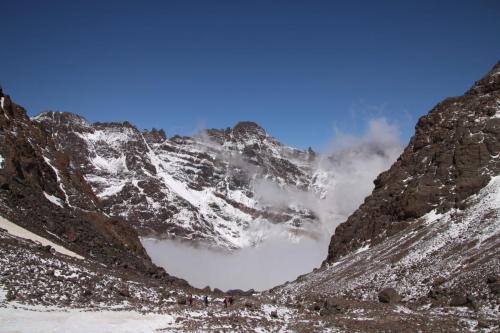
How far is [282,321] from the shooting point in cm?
3200

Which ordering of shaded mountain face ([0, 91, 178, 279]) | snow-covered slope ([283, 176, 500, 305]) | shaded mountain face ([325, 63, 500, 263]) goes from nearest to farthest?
snow-covered slope ([283, 176, 500, 305]), shaded mountain face ([0, 91, 178, 279]), shaded mountain face ([325, 63, 500, 263])

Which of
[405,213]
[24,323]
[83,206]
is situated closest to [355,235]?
[405,213]

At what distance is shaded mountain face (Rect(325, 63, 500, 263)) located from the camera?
75.1 m

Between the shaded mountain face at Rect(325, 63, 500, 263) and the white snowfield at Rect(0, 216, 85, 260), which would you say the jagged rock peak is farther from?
the white snowfield at Rect(0, 216, 85, 260)

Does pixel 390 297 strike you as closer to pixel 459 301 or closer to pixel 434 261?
pixel 459 301

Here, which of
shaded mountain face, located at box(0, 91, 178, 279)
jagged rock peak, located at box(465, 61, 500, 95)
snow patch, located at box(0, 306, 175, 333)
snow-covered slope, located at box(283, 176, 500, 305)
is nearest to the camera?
snow patch, located at box(0, 306, 175, 333)

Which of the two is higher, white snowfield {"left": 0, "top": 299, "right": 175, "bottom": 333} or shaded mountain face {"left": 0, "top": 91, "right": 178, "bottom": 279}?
shaded mountain face {"left": 0, "top": 91, "right": 178, "bottom": 279}

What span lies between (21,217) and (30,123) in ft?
153

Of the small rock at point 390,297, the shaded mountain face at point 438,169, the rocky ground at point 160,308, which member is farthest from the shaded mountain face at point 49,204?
the shaded mountain face at point 438,169

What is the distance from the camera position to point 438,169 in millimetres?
82562

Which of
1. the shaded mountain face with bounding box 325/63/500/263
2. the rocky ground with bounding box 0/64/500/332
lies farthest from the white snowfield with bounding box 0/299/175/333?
the shaded mountain face with bounding box 325/63/500/263

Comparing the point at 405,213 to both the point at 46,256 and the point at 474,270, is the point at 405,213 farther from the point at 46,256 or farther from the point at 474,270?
the point at 46,256

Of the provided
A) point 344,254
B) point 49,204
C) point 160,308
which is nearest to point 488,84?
point 344,254

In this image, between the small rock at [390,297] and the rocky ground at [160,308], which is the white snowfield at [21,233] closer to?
the rocky ground at [160,308]
